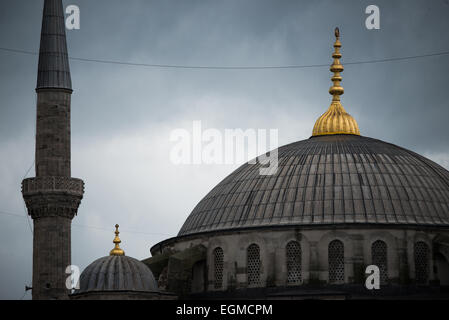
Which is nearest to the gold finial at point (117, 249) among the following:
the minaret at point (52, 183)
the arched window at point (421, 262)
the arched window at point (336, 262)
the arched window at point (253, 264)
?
the minaret at point (52, 183)

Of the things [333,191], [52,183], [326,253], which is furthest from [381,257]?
[52,183]

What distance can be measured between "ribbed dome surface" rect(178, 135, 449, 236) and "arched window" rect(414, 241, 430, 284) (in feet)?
3.09

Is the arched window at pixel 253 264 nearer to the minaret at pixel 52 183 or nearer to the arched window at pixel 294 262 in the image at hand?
the arched window at pixel 294 262

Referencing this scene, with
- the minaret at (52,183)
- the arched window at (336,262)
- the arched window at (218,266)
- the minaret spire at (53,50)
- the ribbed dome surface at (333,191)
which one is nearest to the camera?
the arched window at (336,262)

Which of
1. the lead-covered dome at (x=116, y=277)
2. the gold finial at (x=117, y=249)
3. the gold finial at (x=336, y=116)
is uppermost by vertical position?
the gold finial at (x=336, y=116)

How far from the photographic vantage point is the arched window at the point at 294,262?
65688 millimetres

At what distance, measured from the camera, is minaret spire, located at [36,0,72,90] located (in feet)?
224

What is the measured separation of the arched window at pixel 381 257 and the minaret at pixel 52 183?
38.8 ft

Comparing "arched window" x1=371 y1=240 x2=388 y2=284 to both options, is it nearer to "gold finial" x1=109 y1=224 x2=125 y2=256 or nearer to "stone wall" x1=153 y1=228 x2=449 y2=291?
"stone wall" x1=153 y1=228 x2=449 y2=291

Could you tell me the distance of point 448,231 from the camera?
66.6m

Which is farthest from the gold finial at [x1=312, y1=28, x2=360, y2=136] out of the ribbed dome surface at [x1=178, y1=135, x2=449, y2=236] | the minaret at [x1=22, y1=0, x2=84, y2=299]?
the minaret at [x1=22, y1=0, x2=84, y2=299]

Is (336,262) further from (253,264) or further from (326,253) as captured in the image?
(253,264)

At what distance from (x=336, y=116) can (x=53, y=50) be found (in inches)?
519

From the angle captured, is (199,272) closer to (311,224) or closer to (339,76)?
(311,224)
